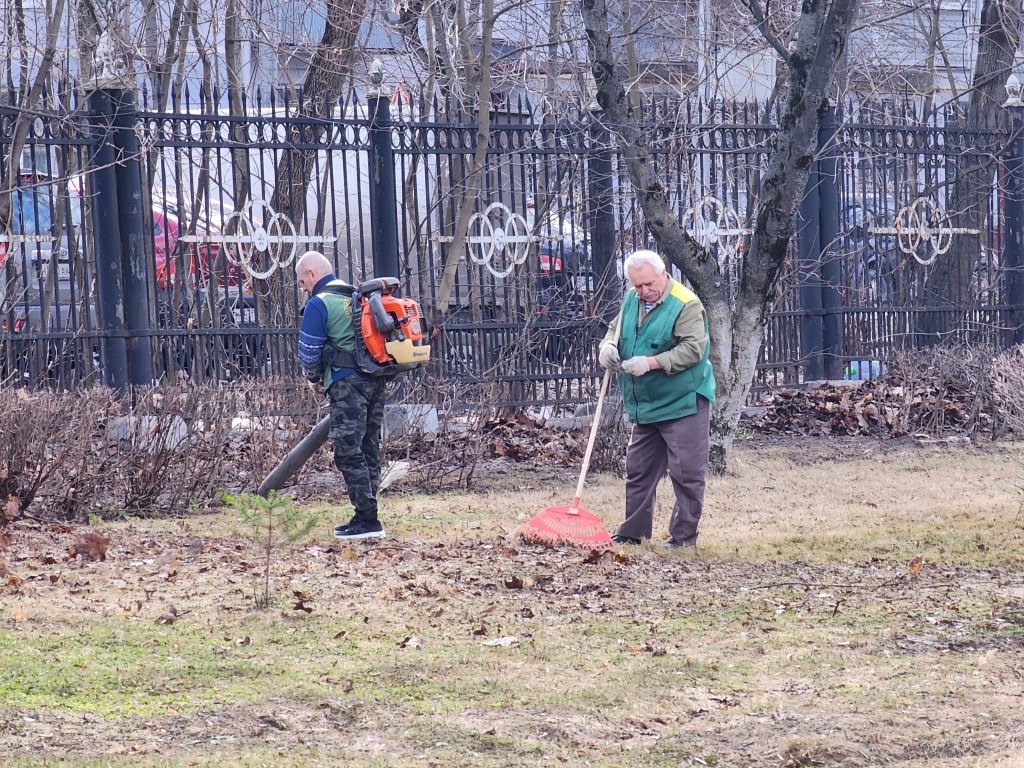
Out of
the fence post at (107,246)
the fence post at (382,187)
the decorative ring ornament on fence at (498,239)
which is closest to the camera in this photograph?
the fence post at (107,246)

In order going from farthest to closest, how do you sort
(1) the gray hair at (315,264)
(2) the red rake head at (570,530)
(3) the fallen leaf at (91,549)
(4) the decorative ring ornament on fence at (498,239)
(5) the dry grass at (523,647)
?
(4) the decorative ring ornament on fence at (498,239) → (1) the gray hair at (315,264) → (2) the red rake head at (570,530) → (3) the fallen leaf at (91,549) → (5) the dry grass at (523,647)

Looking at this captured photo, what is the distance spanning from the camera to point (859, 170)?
13.6 m

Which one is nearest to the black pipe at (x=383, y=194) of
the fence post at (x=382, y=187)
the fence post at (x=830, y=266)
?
the fence post at (x=382, y=187)

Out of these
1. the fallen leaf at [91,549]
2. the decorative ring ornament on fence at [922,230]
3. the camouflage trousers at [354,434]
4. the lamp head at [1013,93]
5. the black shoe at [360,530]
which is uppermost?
the lamp head at [1013,93]

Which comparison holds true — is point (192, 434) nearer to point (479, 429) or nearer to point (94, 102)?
point (479, 429)

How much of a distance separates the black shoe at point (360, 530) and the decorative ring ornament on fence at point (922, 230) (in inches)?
296

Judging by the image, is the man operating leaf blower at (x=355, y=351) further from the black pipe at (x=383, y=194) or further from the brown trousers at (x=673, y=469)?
the black pipe at (x=383, y=194)

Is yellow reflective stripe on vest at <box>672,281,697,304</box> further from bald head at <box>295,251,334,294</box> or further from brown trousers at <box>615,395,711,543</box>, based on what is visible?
bald head at <box>295,251,334,294</box>

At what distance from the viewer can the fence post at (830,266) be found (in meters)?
13.3

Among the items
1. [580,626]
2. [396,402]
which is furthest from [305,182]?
[580,626]

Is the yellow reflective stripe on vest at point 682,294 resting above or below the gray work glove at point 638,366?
above

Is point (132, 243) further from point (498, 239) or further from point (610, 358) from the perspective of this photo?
point (610, 358)

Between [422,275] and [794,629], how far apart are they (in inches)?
257

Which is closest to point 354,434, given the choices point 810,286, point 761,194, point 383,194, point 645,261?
point 645,261
